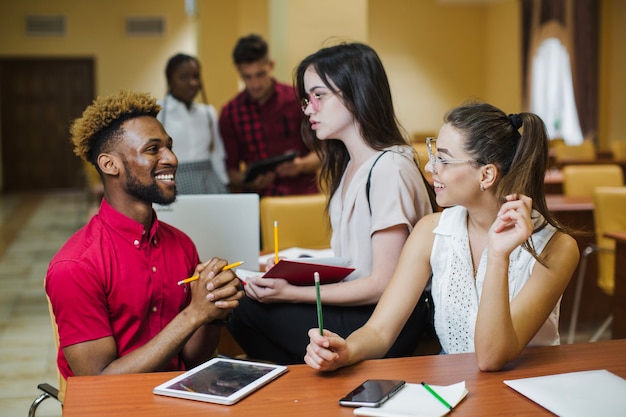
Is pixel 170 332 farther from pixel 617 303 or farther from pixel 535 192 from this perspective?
pixel 617 303

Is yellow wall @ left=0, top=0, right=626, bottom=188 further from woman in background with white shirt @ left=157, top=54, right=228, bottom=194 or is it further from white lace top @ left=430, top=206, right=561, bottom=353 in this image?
white lace top @ left=430, top=206, right=561, bottom=353

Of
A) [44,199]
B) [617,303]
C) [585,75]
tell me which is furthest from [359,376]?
[44,199]

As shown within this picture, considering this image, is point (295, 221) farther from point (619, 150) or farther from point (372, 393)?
point (619, 150)

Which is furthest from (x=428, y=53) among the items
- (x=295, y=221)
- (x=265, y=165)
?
(x=295, y=221)

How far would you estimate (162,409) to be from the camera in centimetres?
159

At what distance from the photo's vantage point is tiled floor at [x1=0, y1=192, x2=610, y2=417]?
4199mm

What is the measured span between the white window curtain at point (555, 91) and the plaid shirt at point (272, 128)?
9.04m

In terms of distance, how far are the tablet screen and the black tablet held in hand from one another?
2.60 metres

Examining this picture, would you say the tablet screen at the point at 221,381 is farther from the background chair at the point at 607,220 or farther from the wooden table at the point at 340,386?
the background chair at the point at 607,220

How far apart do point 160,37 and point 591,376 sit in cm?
1371

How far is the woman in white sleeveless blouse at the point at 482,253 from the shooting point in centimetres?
185

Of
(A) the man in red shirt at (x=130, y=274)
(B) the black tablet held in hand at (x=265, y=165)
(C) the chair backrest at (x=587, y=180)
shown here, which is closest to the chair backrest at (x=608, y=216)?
(C) the chair backrest at (x=587, y=180)

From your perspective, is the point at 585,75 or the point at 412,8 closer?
the point at 585,75

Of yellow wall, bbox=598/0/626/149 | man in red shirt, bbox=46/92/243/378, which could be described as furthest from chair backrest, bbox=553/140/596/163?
man in red shirt, bbox=46/92/243/378
